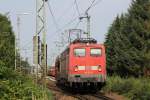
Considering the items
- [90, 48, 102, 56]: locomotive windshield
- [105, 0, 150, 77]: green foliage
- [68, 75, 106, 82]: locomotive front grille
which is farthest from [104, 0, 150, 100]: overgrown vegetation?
[68, 75, 106, 82]: locomotive front grille

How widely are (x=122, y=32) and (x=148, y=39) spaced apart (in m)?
3.07

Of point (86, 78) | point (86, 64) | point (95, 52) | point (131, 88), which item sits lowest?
point (131, 88)

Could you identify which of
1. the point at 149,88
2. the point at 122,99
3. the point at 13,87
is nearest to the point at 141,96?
the point at 149,88

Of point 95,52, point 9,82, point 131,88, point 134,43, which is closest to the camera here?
point 9,82

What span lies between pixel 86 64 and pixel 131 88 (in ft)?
12.0

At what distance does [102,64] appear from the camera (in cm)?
3562

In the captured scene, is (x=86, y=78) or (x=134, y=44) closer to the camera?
(x=86, y=78)

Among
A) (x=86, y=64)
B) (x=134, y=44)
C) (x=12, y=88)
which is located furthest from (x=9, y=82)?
(x=134, y=44)

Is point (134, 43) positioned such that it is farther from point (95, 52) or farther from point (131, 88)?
point (131, 88)

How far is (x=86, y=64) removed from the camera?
3591 centimetres

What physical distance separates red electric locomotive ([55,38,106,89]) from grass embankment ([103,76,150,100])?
1691 mm

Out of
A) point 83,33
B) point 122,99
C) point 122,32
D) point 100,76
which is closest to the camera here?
point 122,99

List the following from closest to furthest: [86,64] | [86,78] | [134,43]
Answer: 1. [86,78]
2. [86,64]
3. [134,43]

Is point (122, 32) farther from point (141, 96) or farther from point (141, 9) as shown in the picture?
point (141, 96)
